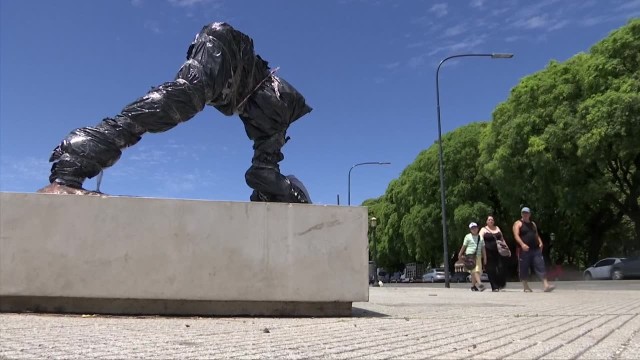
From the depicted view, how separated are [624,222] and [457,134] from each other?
12602mm

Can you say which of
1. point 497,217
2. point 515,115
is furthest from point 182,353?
point 497,217

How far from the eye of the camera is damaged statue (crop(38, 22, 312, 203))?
5.70 meters

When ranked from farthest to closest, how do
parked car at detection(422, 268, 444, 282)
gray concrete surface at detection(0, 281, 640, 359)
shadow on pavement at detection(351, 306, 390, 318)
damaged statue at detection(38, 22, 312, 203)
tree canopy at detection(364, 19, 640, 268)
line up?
1. parked car at detection(422, 268, 444, 282)
2. tree canopy at detection(364, 19, 640, 268)
3. shadow on pavement at detection(351, 306, 390, 318)
4. damaged statue at detection(38, 22, 312, 203)
5. gray concrete surface at detection(0, 281, 640, 359)

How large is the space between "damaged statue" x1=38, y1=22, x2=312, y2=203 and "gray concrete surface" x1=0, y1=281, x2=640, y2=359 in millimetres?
1550

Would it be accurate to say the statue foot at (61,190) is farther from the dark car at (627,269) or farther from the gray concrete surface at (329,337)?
the dark car at (627,269)

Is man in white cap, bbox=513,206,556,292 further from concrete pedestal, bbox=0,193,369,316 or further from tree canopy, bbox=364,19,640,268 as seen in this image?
tree canopy, bbox=364,19,640,268

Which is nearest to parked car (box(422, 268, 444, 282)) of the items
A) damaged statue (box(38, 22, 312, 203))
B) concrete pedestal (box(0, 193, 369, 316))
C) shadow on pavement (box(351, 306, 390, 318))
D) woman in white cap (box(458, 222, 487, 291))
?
woman in white cap (box(458, 222, 487, 291))

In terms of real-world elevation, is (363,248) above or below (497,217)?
below

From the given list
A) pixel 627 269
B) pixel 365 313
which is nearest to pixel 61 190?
pixel 365 313

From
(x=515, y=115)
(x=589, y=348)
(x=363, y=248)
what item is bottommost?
(x=589, y=348)

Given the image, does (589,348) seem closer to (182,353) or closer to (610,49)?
(182,353)

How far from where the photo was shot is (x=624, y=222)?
38.7m

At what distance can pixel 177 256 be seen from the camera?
17.9 feet

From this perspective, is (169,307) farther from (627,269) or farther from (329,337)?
(627,269)
